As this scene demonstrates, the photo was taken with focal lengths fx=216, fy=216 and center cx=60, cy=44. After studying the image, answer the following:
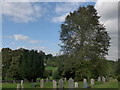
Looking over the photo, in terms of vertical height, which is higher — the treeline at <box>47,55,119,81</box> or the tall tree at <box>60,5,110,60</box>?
the tall tree at <box>60,5,110,60</box>

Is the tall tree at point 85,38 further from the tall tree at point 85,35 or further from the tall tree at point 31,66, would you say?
the tall tree at point 31,66

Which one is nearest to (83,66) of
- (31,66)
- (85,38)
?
(85,38)

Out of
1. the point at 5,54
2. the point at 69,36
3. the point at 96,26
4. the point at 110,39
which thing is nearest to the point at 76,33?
the point at 69,36

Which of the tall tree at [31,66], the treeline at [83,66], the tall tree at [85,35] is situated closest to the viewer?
the treeline at [83,66]

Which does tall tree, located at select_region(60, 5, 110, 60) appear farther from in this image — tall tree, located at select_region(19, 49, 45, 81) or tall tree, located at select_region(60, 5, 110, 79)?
tall tree, located at select_region(19, 49, 45, 81)

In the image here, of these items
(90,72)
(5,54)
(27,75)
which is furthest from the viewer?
(5,54)

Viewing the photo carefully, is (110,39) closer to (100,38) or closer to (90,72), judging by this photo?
(100,38)

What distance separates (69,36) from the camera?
1444 inches

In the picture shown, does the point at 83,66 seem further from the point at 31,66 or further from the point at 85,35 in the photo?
the point at 31,66

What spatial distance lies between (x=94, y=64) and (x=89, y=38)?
4252mm

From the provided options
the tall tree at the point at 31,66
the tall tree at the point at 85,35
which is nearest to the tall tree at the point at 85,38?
the tall tree at the point at 85,35

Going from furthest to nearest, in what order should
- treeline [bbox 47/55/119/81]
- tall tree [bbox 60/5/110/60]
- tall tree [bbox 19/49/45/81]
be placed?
tall tree [bbox 19/49/45/81], tall tree [bbox 60/5/110/60], treeline [bbox 47/55/119/81]

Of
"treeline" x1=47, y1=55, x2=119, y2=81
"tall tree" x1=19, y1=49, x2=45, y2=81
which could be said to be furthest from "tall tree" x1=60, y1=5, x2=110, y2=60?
"tall tree" x1=19, y1=49, x2=45, y2=81

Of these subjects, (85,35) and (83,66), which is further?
(85,35)
